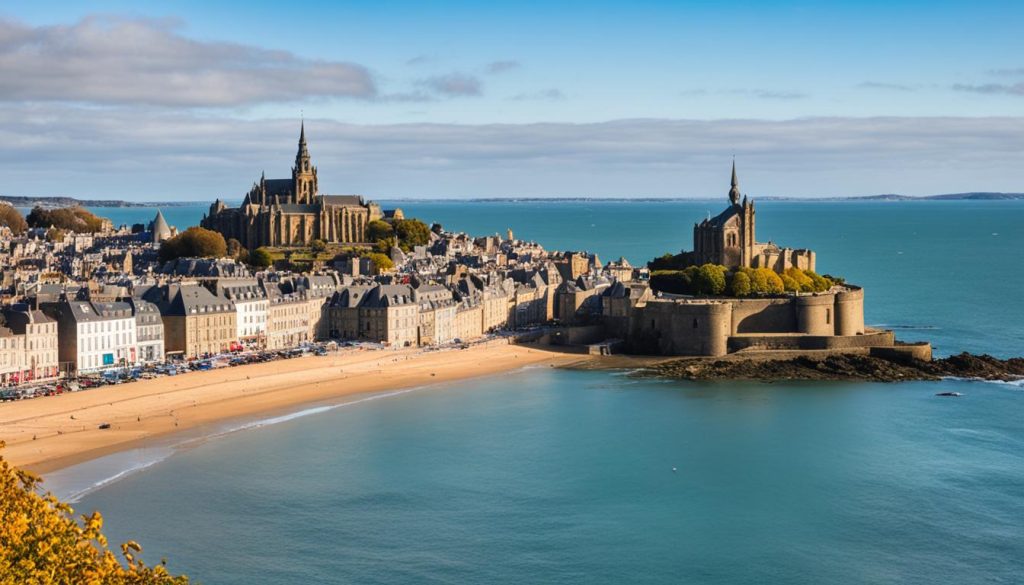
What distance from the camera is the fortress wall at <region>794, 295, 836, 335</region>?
54.4 metres

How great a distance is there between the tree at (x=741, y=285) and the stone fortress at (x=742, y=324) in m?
0.80

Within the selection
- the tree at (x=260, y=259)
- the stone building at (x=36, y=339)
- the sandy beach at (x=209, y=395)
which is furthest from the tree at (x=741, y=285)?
the stone building at (x=36, y=339)

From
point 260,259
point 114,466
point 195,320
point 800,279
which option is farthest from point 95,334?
point 800,279

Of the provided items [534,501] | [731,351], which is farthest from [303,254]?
[534,501]

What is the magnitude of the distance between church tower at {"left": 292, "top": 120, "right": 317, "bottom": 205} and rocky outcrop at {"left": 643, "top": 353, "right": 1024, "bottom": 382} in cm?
4996

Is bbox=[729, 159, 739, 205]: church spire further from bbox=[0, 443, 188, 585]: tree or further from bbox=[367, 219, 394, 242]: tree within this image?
bbox=[0, 443, 188, 585]: tree

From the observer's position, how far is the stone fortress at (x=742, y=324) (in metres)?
52.7

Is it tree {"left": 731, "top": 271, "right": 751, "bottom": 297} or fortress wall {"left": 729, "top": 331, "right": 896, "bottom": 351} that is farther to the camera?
tree {"left": 731, "top": 271, "right": 751, "bottom": 297}

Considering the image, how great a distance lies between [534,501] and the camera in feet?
95.1

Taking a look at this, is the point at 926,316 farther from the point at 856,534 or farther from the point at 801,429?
the point at 856,534

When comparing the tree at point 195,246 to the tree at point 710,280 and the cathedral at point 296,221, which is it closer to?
the cathedral at point 296,221

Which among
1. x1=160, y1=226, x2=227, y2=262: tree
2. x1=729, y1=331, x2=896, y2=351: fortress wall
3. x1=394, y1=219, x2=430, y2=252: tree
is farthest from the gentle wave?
x1=394, y1=219, x2=430, y2=252: tree

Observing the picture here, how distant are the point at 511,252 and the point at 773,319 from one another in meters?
32.7

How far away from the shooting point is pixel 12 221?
127 m
